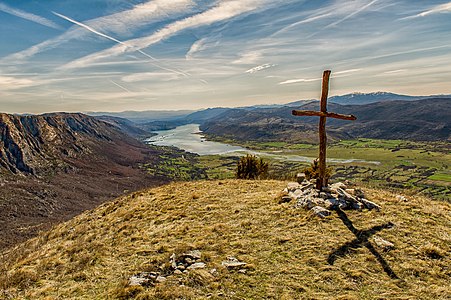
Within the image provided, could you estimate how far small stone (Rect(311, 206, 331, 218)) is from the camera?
16.6 m

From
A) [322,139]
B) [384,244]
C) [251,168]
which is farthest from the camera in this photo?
[251,168]

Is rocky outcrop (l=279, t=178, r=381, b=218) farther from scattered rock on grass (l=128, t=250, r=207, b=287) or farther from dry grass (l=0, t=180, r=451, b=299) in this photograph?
scattered rock on grass (l=128, t=250, r=207, b=287)

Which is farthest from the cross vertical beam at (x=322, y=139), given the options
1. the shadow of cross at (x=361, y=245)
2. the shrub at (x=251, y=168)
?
the shrub at (x=251, y=168)

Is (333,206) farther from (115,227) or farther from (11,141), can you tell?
(11,141)

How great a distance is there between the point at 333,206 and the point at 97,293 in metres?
13.6

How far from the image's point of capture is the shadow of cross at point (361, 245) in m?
12.3

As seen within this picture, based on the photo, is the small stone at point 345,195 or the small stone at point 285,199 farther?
the small stone at point 285,199

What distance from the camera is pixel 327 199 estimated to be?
18312mm

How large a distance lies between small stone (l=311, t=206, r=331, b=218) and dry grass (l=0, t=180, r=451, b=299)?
1.32 ft

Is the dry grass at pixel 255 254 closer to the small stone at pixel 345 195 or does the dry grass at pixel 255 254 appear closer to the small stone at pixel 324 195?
the small stone at pixel 345 195

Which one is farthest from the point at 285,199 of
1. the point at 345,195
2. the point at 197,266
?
the point at 197,266

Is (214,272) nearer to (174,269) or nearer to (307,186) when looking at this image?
(174,269)

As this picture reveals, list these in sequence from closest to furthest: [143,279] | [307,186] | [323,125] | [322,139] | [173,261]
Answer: [143,279]
[173,261]
[323,125]
[322,139]
[307,186]

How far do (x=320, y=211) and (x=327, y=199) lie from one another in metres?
1.73
